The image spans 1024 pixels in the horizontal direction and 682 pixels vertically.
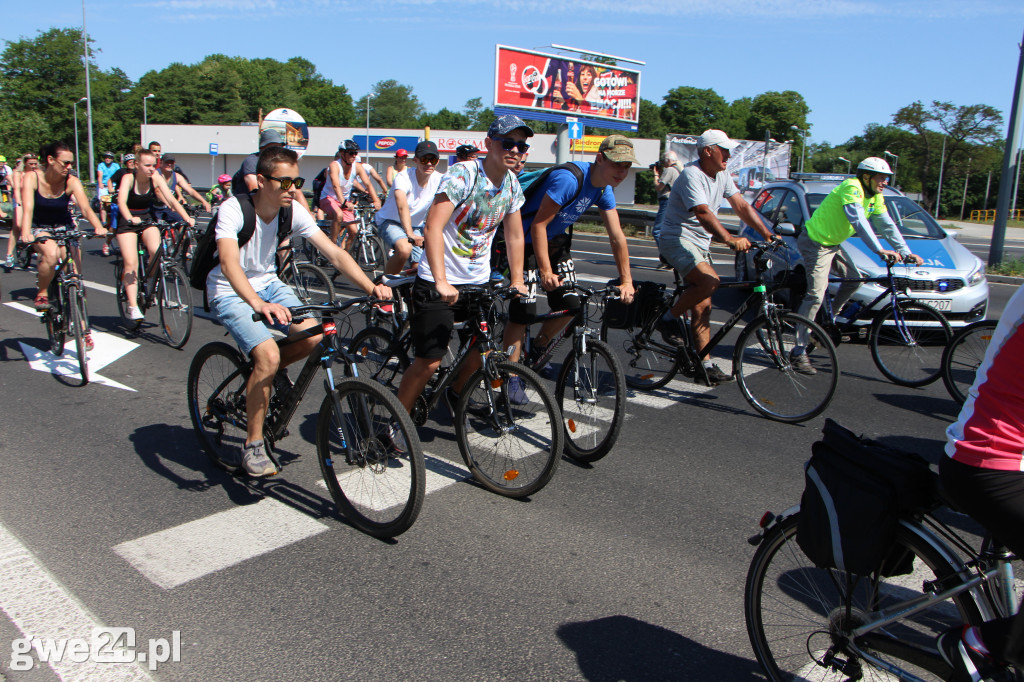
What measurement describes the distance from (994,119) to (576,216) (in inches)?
3165

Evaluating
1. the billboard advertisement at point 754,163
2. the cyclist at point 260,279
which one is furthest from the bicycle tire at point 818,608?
the billboard advertisement at point 754,163

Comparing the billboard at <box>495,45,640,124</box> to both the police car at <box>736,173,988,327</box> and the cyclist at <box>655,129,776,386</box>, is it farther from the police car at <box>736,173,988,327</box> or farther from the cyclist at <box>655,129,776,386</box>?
the cyclist at <box>655,129,776,386</box>

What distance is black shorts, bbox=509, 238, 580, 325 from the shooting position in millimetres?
5055

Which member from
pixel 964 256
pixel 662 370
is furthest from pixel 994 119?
pixel 662 370

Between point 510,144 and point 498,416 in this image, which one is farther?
point 510,144

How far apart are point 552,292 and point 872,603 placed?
129 inches

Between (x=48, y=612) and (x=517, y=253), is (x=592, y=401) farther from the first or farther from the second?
(x=48, y=612)

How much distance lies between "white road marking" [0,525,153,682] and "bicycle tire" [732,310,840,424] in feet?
15.1

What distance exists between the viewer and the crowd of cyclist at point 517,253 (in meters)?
2.13

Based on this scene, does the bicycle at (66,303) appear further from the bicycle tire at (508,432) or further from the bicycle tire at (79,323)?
the bicycle tire at (508,432)

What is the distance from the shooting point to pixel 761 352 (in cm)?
602

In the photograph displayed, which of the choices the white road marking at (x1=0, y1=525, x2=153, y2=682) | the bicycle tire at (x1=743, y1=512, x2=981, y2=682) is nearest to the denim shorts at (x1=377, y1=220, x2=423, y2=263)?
the white road marking at (x1=0, y1=525, x2=153, y2=682)

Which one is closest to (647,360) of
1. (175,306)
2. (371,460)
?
(371,460)

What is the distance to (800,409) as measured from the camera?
234 inches
